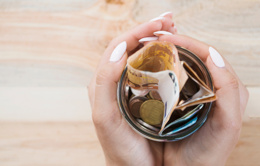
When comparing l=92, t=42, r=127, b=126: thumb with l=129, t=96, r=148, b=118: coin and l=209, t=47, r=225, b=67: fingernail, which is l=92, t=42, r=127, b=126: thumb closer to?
l=129, t=96, r=148, b=118: coin

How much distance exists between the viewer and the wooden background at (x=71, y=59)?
1.64 feet

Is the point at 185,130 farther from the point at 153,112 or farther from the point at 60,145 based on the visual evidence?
the point at 60,145

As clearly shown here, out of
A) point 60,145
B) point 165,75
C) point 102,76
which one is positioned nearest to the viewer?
point 165,75

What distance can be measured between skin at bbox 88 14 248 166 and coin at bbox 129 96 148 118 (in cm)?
4

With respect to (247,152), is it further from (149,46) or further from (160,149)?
(149,46)

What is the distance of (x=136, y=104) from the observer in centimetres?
31

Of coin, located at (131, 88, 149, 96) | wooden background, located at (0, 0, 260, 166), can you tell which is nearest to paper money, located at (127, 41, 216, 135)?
coin, located at (131, 88, 149, 96)

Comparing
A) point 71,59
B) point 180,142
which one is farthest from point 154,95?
point 71,59

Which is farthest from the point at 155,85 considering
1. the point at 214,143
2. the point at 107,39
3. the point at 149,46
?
the point at 107,39

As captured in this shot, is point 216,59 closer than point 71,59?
Yes

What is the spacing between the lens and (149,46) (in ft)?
0.81

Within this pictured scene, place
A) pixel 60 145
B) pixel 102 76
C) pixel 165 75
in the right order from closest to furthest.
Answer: pixel 165 75 → pixel 102 76 → pixel 60 145

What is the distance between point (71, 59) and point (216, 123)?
1.19 ft

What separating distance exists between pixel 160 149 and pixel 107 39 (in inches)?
11.4
